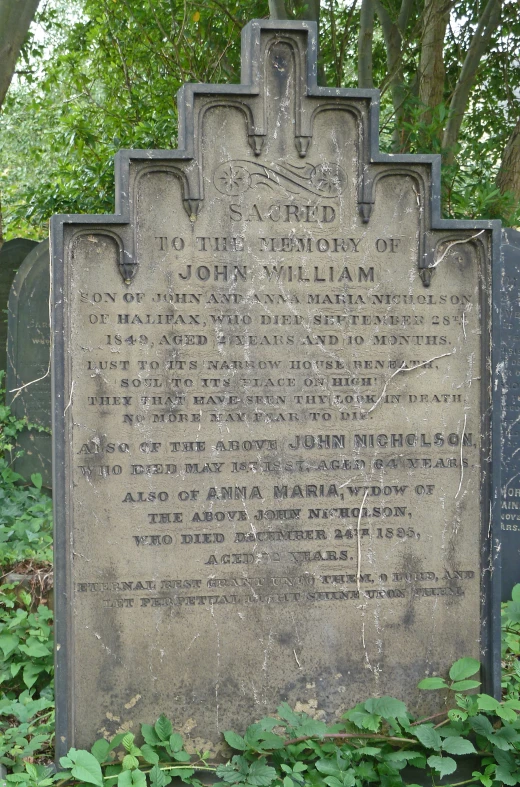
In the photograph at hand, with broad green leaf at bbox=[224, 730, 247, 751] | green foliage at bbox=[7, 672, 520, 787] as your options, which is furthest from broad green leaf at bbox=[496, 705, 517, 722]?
broad green leaf at bbox=[224, 730, 247, 751]

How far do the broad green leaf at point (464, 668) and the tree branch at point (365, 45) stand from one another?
21.7ft

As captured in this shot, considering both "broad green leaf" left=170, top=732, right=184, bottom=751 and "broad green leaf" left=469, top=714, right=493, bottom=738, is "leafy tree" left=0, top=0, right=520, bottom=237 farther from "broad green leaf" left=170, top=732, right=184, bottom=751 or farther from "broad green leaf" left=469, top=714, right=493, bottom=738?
"broad green leaf" left=170, top=732, right=184, bottom=751

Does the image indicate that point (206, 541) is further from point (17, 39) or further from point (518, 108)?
point (518, 108)

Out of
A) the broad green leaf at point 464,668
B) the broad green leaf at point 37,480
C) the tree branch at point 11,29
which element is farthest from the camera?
the broad green leaf at point 37,480

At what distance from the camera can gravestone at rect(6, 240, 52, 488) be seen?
7430 mm

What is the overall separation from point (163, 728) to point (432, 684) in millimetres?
1244

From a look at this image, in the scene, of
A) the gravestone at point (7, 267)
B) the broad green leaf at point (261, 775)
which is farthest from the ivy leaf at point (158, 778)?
the gravestone at point (7, 267)

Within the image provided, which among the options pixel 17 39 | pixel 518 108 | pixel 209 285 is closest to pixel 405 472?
pixel 209 285

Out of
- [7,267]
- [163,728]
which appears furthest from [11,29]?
Answer: [163,728]

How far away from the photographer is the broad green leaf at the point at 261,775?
348cm

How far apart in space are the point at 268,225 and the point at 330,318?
0.53 metres

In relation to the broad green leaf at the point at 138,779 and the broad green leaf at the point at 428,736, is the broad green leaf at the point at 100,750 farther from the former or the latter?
the broad green leaf at the point at 428,736

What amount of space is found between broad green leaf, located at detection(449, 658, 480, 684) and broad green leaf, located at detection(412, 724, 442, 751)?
10.5 inches

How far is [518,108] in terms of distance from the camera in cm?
1038
